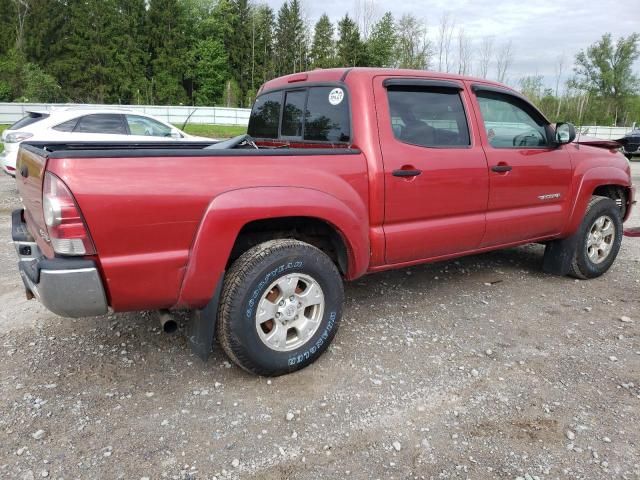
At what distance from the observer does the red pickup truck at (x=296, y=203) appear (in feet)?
7.88

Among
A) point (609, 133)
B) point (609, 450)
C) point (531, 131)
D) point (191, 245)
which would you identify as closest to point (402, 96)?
point (531, 131)

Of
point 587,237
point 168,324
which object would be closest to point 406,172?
point 168,324

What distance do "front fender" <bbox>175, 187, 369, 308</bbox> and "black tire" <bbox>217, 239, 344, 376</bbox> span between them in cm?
14

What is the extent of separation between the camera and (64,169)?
2270mm

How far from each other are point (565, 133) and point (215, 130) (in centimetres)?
2480

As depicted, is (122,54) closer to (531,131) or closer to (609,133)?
(609,133)

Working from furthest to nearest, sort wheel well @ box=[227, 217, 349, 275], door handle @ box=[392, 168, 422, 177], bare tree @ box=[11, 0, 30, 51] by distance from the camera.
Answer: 1. bare tree @ box=[11, 0, 30, 51]
2. door handle @ box=[392, 168, 422, 177]
3. wheel well @ box=[227, 217, 349, 275]

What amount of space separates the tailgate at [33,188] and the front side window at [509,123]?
312cm

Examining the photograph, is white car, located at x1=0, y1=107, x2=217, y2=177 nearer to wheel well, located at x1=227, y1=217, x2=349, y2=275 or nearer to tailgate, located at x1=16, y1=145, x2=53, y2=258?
tailgate, located at x1=16, y1=145, x2=53, y2=258

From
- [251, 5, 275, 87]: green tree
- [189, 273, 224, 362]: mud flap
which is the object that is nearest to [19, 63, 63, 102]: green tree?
[251, 5, 275, 87]: green tree

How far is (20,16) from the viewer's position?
5069 cm

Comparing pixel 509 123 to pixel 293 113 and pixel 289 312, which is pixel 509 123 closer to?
pixel 293 113

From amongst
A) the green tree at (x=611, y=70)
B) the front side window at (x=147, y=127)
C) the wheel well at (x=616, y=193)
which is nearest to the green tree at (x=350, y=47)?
the green tree at (x=611, y=70)

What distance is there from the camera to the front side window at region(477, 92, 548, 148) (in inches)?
157
